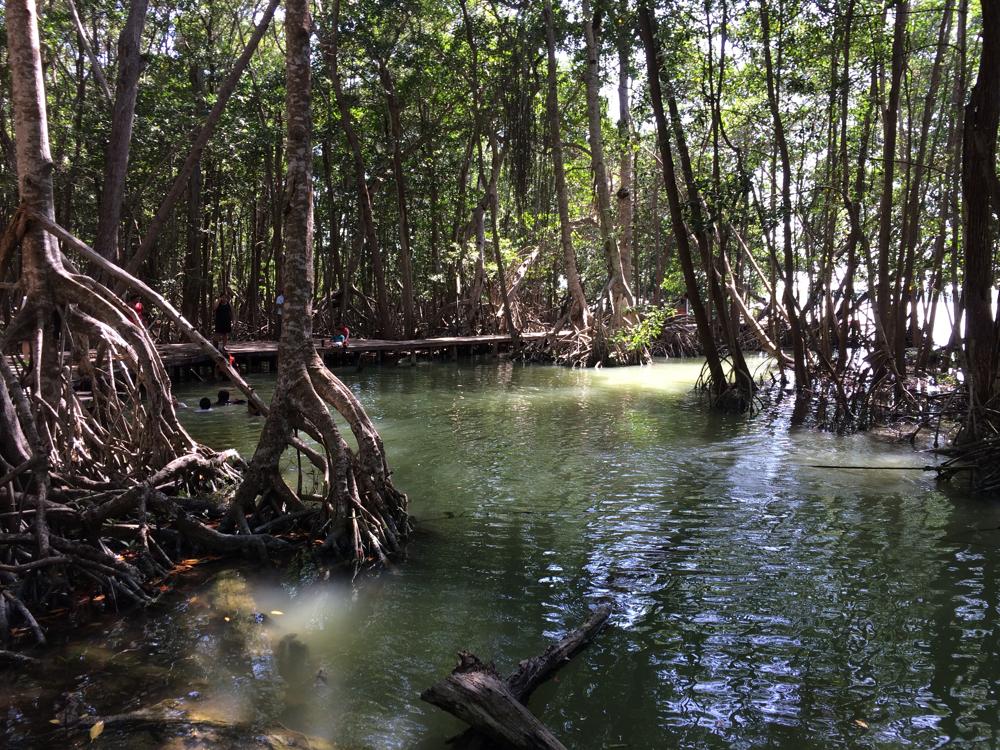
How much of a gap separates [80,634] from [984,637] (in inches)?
205

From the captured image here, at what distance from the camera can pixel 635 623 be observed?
4555mm

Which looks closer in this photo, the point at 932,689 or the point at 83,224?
the point at 932,689

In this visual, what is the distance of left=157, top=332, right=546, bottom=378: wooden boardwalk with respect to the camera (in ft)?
53.9

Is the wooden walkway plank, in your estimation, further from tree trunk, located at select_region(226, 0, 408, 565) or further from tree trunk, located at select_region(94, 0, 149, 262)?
tree trunk, located at select_region(226, 0, 408, 565)

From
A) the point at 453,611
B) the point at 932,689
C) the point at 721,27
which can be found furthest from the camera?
the point at 721,27

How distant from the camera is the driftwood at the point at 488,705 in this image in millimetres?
3025

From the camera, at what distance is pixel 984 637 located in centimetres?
429

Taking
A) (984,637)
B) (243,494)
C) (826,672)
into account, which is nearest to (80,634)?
(243,494)

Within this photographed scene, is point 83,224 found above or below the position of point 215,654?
above

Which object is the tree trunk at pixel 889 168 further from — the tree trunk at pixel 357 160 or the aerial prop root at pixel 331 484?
the tree trunk at pixel 357 160

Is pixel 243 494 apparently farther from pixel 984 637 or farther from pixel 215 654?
pixel 984 637

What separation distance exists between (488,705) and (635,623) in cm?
171

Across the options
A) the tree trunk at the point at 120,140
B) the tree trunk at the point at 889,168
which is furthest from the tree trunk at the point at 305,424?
the tree trunk at the point at 889,168

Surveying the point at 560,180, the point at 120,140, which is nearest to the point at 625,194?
the point at 560,180
